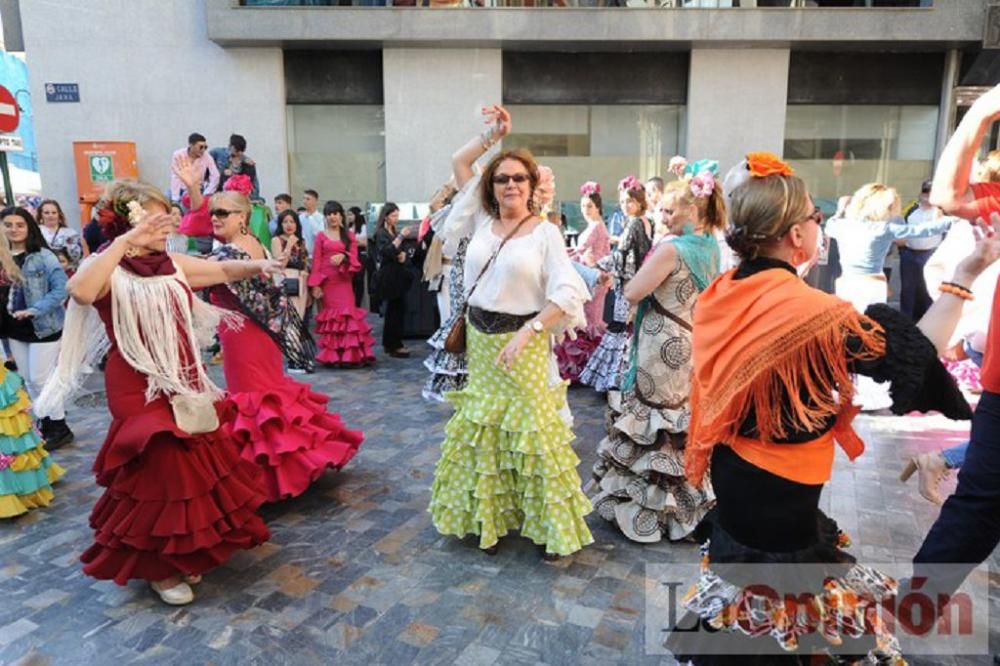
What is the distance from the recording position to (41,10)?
513 inches

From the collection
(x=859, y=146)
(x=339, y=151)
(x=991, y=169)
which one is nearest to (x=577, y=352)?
(x=991, y=169)

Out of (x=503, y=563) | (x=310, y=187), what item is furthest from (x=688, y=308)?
(x=310, y=187)

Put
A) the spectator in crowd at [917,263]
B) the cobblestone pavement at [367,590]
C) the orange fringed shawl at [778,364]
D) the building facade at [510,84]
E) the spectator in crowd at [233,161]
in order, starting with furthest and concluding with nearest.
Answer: the building facade at [510,84], the spectator in crowd at [233,161], the spectator in crowd at [917,263], the cobblestone pavement at [367,590], the orange fringed shawl at [778,364]

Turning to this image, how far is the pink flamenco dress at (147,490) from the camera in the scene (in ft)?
10.6

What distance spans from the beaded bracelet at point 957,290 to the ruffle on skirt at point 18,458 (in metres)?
4.94

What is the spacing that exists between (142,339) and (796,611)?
2.95 m

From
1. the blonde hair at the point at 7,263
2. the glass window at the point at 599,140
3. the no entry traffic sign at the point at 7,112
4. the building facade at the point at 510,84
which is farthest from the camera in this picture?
the glass window at the point at 599,140

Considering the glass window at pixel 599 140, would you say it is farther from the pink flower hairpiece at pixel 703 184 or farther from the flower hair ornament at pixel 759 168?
the flower hair ornament at pixel 759 168

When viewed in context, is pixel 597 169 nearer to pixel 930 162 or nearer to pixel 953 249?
pixel 930 162

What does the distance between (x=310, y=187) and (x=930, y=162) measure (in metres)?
13.2

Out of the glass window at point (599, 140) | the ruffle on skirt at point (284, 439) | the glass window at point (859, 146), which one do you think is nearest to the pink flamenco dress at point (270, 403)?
the ruffle on skirt at point (284, 439)

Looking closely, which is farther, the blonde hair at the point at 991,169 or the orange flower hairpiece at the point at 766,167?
the blonde hair at the point at 991,169

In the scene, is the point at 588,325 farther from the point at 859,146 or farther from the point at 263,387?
the point at 859,146

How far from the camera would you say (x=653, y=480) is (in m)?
3.92
